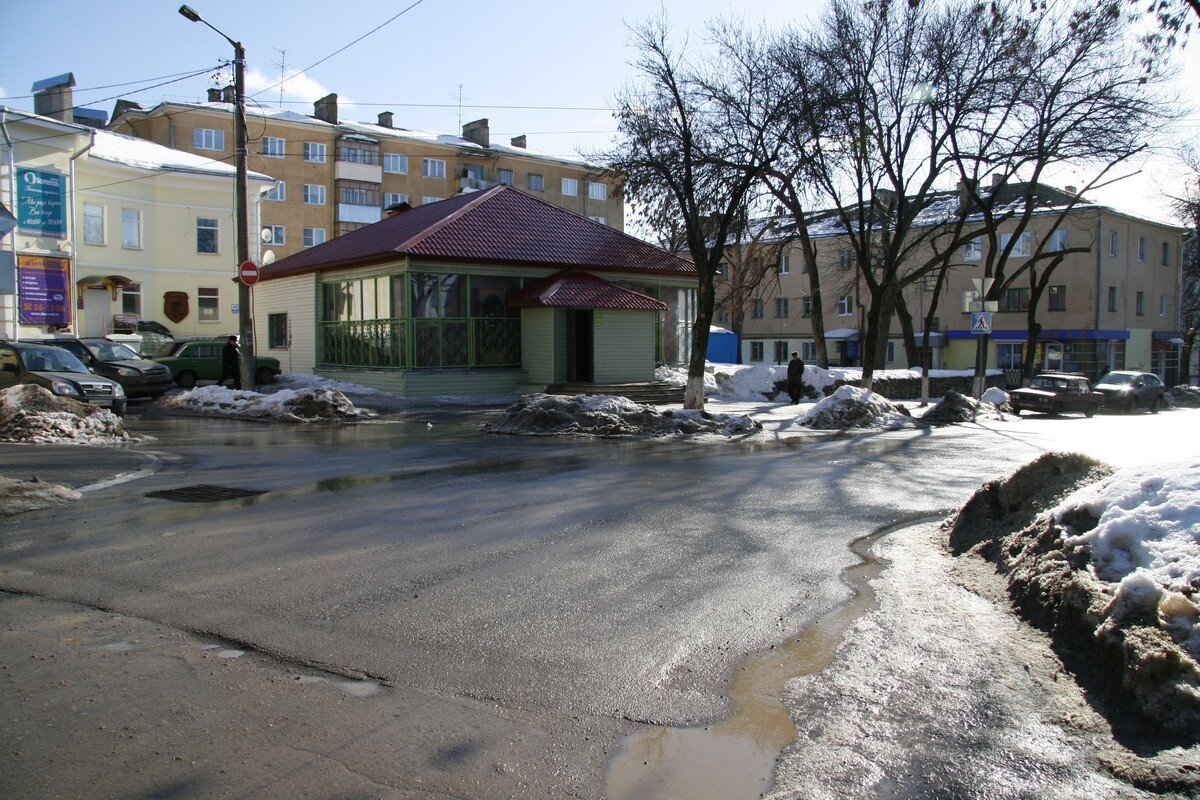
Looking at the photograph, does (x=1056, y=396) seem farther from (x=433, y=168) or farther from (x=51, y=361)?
(x=433, y=168)

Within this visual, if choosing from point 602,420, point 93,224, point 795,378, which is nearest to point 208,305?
point 93,224

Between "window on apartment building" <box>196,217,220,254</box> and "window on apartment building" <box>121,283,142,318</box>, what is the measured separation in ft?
9.56

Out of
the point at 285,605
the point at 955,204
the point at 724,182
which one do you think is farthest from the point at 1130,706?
the point at 955,204

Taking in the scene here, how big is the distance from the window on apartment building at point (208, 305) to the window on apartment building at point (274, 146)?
68.6ft

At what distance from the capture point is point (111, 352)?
22938 millimetres

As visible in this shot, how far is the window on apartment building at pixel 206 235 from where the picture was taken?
37594mm

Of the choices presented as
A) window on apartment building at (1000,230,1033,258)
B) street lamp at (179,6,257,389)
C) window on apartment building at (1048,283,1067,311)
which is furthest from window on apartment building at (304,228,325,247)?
window on apartment building at (1048,283,1067,311)

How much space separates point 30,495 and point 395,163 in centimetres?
5701

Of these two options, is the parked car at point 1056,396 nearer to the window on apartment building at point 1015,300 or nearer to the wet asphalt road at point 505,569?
the wet asphalt road at point 505,569

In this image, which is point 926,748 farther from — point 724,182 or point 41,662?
point 724,182

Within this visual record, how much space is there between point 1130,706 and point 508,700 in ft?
8.84

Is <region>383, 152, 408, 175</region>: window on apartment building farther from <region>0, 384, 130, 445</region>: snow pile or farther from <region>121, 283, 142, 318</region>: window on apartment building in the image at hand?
<region>0, 384, 130, 445</region>: snow pile

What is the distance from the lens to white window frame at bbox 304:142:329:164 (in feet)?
187

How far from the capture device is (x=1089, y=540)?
499cm
